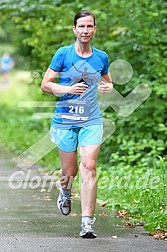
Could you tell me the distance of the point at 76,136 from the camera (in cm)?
760

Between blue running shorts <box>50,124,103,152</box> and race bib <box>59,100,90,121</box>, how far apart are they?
0.12 m

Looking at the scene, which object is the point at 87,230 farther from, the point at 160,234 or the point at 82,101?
the point at 82,101

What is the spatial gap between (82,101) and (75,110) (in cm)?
11

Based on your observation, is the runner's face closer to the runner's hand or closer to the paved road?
the runner's hand

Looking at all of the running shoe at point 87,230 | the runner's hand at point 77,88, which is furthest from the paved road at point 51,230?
the runner's hand at point 77,88

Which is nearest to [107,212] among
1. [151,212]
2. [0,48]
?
[151,212]

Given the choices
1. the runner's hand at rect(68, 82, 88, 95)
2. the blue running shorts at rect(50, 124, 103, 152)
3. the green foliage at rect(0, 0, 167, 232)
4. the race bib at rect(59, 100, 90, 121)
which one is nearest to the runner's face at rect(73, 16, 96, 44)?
the runner's hand at rect(68, 82, 88, 95)

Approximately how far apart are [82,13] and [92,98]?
817mm

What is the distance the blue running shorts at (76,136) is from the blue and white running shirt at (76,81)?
50 mm

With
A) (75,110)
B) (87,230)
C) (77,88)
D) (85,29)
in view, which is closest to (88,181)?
(87,230)

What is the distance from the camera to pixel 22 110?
86.7ft

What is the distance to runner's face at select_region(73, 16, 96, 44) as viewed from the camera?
7.43m

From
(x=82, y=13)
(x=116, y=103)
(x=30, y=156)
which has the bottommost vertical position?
(x=30, y=156)

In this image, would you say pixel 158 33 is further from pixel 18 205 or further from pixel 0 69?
pixel 0 69
